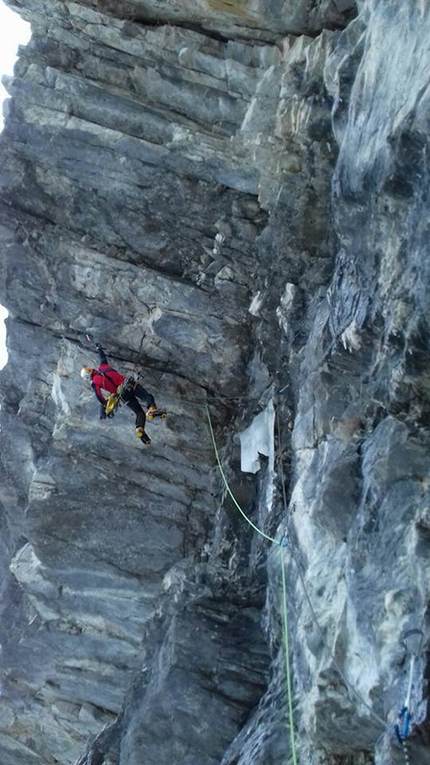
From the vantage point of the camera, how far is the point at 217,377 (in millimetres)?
16281

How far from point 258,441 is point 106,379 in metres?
2.85

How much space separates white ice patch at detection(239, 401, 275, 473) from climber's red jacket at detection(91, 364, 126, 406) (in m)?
2.44

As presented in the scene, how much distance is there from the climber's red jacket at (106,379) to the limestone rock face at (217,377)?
3.97ft

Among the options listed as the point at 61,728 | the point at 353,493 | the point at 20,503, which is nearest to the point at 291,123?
the point at 353,493

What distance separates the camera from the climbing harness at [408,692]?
9000 mm

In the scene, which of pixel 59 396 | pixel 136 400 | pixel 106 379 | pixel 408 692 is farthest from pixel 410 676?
pixel 59 396

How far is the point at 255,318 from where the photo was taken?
15.8m

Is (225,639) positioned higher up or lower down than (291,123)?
lower down

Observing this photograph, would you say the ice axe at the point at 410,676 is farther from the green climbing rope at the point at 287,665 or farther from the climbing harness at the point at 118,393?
the climbing harness at the point at 118,393

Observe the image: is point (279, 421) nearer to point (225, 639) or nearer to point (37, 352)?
point (225, 639)

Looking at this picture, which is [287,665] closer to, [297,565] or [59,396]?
Answer: [297,565]

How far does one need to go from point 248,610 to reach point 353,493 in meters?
4.12

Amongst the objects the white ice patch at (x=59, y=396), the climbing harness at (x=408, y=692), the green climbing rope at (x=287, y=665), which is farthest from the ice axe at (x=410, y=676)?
the white ice patch at (x=59, y=396)

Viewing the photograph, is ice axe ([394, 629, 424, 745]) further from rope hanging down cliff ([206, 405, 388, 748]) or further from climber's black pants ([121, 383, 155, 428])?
climber's black pants ([121, 383, 155, 428])
